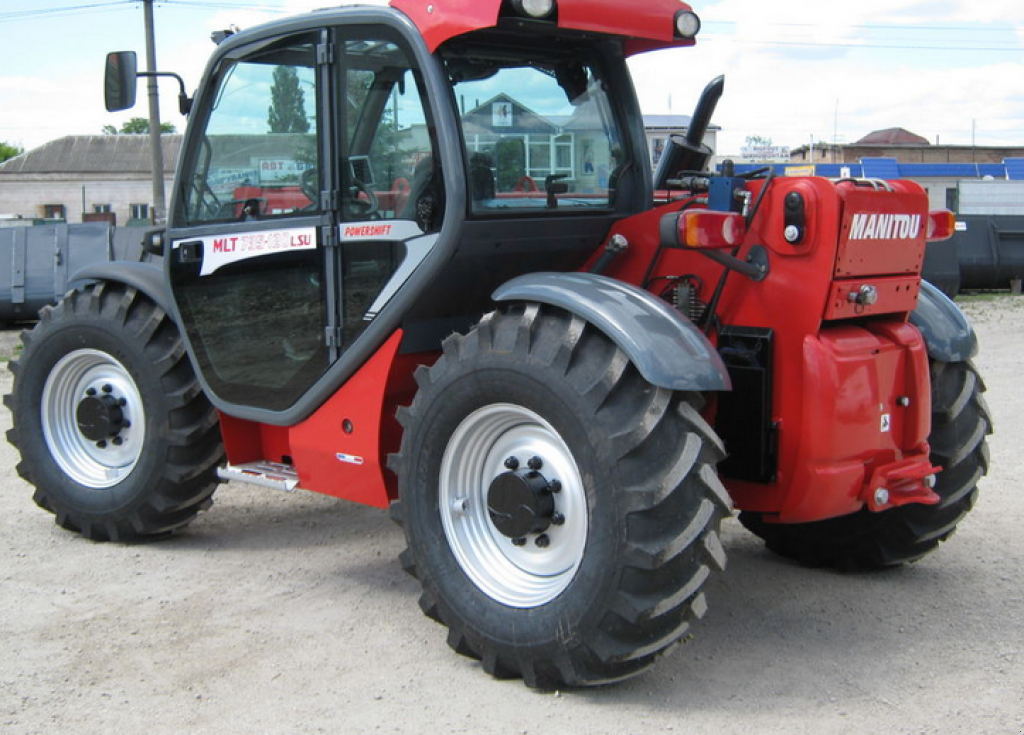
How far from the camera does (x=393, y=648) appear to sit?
422cm

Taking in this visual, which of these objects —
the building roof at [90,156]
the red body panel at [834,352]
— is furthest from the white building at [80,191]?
the red body panel at [834,352]

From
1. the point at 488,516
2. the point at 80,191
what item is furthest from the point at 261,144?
the point at 80,191

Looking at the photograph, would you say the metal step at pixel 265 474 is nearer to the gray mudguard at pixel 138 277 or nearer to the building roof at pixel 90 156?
the gray mudguard at pixel 138 277

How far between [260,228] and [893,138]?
62846 mm

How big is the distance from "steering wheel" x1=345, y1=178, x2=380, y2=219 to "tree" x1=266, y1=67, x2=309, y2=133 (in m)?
0.37

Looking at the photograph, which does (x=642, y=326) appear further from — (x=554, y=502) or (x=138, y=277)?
(x=138, y=277)

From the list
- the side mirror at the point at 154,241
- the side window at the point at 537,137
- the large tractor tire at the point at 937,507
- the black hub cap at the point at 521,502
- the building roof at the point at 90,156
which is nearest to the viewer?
the black hub cap at the point at 521,502

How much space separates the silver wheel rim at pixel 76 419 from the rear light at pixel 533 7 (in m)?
2.81

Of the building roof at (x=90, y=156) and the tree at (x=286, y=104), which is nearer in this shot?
the tree at (x=286, y=104)

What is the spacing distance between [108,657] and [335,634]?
84cm

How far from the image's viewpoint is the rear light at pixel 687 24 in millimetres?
4562

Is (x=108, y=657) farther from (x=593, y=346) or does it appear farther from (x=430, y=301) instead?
(x=593, y=346)

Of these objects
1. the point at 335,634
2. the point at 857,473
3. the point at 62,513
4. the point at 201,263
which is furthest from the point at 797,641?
the point at 62,513

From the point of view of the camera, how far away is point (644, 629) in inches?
141
